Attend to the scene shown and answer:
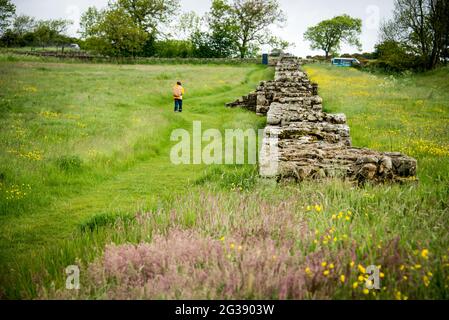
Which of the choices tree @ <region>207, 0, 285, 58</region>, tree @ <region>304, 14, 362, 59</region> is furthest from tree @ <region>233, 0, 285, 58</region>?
tree @ <region>304, 14, 362, 59</region>

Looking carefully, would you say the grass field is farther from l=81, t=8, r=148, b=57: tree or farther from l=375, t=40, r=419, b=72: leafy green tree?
l=81, t=8, r=148, b=57: tree

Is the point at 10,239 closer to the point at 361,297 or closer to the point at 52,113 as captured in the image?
the point at 361,297

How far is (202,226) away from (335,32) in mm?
101393

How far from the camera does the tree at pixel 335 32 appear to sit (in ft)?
304

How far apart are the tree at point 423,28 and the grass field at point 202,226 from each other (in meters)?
34.4

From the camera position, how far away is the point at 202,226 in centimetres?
→ 436

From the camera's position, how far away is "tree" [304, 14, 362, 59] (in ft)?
304

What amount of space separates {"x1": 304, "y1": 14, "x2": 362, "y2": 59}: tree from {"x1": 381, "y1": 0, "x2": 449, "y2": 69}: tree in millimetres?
54528

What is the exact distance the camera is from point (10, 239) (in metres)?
5.23

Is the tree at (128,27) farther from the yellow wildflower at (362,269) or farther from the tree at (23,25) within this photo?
the yellow wildflower at (362,269)

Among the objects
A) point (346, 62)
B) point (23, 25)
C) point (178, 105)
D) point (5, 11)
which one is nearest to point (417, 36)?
point (346, 62)

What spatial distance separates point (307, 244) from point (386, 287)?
915mm
